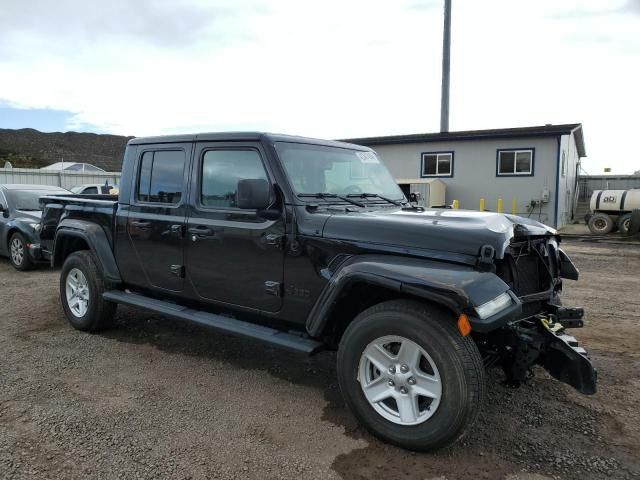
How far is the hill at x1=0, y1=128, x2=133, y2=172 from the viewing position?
53.3m

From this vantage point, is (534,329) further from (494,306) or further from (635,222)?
(635,222)

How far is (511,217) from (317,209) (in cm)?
163

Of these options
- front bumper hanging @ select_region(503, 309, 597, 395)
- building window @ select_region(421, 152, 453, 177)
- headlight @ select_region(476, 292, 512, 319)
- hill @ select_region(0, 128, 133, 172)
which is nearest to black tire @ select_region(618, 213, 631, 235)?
building window @ select_region(421, 152, 453, 177)

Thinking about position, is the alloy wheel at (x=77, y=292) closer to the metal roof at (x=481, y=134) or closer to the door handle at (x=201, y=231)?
the door handle at (x=201, y=231)

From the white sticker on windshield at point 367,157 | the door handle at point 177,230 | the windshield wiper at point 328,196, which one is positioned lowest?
the door handle at point 177,230

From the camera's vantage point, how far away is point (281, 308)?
145 inches

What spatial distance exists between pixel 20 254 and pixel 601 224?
54.8ft

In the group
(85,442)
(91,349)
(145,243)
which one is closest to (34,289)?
(91,349)

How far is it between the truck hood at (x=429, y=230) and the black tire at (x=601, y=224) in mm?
15035

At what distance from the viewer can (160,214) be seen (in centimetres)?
449

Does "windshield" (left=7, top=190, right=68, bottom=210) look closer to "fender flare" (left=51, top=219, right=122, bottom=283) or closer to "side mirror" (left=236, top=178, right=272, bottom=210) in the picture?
"fender flare" (left=51, top=219, right=122, bottom=283)

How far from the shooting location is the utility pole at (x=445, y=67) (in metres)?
23.2

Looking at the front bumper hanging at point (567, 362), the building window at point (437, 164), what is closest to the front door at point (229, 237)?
the front bumper hanging at point (567, 362)

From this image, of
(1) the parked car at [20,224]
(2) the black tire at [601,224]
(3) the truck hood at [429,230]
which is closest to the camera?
(3) the truck hood at [429,230]
